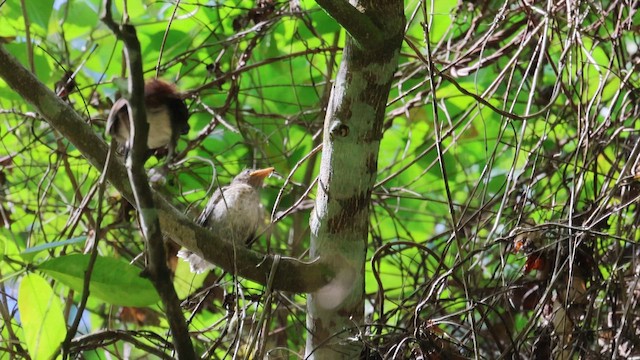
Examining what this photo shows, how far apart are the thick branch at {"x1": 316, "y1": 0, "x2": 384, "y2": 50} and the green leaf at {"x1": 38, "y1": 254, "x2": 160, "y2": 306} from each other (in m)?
0.63

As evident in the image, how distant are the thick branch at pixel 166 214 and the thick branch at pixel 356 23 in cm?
47

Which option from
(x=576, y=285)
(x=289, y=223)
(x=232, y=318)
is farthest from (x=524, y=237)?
(x=289, y=223)

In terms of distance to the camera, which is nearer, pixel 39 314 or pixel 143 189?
pixel 143 189

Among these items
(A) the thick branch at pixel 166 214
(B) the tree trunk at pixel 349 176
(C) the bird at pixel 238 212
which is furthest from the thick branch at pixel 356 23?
(C) the bird at pixel 238 212

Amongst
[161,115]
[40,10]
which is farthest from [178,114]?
[40,10]

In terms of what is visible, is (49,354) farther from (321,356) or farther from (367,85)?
(367,85)

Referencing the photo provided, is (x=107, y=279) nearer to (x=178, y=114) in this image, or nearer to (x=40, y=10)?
(x=178, y=114)

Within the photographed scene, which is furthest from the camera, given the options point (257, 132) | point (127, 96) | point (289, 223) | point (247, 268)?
point (289, 223)

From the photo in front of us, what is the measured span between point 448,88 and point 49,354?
1788 mm

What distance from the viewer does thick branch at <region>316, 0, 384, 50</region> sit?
1572 millimetres

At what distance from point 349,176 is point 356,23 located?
1.03 feet

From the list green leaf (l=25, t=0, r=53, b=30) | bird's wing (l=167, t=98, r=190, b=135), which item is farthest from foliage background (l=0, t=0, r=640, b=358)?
bird's wing (l=167, t=98, r=190, b=135)

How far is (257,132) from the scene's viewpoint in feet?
9.91

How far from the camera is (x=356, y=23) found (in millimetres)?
1608
